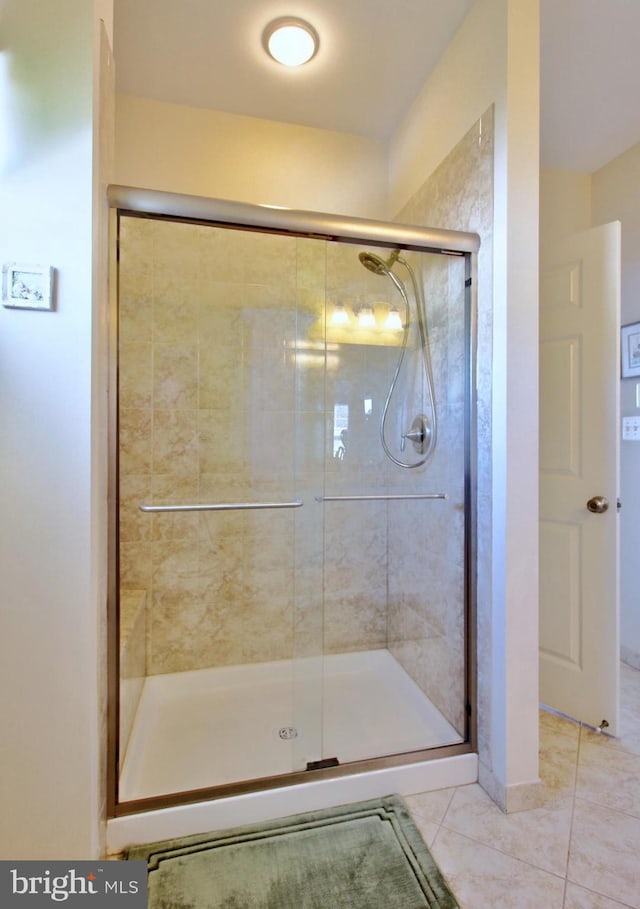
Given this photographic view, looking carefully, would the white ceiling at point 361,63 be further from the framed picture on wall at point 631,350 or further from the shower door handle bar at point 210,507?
the shower door handle bar at point 210,507

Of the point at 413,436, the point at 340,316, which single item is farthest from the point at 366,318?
the point at 413,436

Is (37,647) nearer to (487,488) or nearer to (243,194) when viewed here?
(487,488)

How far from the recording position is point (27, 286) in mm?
993

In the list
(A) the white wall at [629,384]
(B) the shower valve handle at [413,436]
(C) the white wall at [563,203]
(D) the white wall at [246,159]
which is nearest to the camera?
(B) the shower valve handle at [413,436]

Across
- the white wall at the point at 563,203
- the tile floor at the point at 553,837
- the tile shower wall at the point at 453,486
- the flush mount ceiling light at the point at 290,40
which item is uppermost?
the flush mount ceiling light at the point at 290,40

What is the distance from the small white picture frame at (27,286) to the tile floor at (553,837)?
1.82 meters

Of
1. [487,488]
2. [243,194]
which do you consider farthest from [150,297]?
[487,488]

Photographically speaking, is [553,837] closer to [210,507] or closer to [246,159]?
[210,507]

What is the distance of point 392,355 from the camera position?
1902 mm

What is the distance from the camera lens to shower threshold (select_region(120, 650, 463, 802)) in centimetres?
140

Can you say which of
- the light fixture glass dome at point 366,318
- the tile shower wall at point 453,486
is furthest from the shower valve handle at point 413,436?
the light fixture glass dome at point 366,318

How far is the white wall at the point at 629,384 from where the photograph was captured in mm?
2131

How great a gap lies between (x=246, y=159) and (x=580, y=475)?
225 centimetres

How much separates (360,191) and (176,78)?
1009 millimetres
